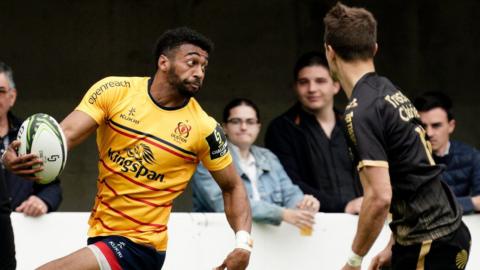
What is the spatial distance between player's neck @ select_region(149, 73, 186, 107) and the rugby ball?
0.68m

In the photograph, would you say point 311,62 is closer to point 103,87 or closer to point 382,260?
point 103,87

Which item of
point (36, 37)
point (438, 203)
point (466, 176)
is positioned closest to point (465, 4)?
point (466, 176)

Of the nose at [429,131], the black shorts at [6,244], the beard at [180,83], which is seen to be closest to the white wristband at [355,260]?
the beard at [180,83]

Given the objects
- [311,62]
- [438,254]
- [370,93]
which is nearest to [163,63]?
[370,93]

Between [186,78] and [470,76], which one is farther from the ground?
[186,78]

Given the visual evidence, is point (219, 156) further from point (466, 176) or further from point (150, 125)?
point (466, 176)

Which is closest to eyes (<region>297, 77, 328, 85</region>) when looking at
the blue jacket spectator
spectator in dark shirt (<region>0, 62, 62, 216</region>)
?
the blue jacket spectator

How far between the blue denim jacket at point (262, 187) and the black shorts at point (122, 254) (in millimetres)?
1528

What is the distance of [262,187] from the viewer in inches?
321

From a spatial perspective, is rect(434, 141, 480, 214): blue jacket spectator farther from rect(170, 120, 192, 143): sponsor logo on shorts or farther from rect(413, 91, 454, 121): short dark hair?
rect(170, 120, 192, 143): sponsor logo on shorts

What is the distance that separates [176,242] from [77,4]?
3.58 m

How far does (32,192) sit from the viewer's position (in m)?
7.72

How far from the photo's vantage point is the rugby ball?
5898 millimetres

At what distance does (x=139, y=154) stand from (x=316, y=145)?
2.44 m
